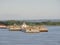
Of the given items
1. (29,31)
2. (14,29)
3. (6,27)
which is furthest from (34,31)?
(6,27)

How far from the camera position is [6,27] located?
22.7 metres

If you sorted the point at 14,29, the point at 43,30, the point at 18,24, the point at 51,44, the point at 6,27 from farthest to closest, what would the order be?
1. the point at 6,27
2. the point at 18,24
3. the point at 14,29
4. the point at 43,30
5. the point at 51,44

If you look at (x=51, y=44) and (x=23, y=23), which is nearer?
(x=51, y=44)

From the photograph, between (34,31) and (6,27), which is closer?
(34,31)

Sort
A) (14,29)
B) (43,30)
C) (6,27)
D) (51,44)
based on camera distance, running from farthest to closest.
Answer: (6,27), (14,29), (43,30), (51,44)

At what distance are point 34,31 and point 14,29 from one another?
321 centimetres

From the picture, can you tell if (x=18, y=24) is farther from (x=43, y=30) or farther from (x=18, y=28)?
(x=43, y=30)

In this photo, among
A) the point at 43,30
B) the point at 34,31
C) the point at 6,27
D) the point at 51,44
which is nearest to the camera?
the point at 51,44

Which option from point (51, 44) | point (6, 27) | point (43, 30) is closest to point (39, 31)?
point (43, 30)

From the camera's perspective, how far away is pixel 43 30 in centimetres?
1739

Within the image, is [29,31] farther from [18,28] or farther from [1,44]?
[1,44]

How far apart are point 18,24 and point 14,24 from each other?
47 centimetres

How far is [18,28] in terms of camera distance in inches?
774

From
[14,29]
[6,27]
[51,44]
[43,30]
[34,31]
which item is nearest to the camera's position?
[51,44]
